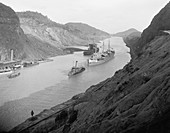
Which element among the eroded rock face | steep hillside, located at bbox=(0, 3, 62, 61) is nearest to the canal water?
the eroded rock face

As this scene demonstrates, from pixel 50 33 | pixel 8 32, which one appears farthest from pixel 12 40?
pixel 50 33

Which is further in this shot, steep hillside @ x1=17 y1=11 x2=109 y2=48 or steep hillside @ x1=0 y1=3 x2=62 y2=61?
steep hillside @ x1=17 y1=11 x2=109 y2=48

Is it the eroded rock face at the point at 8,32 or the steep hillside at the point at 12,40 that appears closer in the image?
the eroded rock face at the point at 8,32

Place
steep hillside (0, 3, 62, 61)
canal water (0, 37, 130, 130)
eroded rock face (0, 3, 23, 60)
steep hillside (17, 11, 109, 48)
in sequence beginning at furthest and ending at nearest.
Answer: steep hillside (17, 11, 109, 48) → steep hillside (0, 3, 62, 61) → eroded rock face (0, 3, 23, 60) → canal water (0, 37, 130, 130)

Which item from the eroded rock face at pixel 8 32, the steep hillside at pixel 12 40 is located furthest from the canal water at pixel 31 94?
the steep hillside at pixel 12 40

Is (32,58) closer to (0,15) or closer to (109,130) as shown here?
(0,15)

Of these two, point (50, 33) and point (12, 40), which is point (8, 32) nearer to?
point (12, 40)

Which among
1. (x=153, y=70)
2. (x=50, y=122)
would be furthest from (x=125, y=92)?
(x=50, y=122)

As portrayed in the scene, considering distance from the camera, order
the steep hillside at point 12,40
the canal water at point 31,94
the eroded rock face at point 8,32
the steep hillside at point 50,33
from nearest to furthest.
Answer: the canal water at point 31,94 < the eroded rock face at point 8,32 < the steep hillside at point 12,40 < the steep hillside at point 50,33

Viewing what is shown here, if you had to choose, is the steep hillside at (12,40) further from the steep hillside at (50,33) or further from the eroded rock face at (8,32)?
the steep hillside at (50,33)

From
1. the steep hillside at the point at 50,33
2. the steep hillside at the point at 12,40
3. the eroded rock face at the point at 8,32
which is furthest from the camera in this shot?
the steep hillside at the point at 50,33

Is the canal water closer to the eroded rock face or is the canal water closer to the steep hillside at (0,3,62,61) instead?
the eroded rock face
